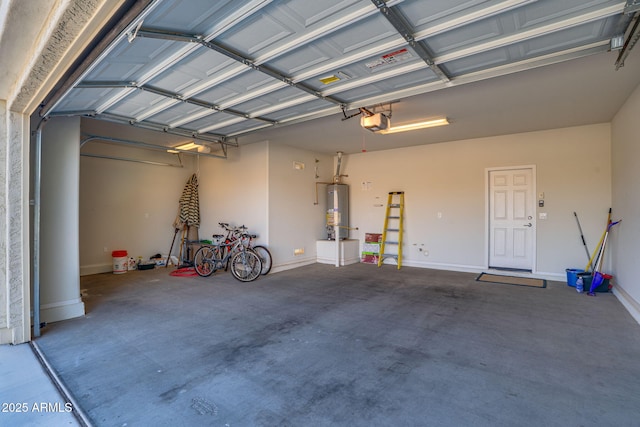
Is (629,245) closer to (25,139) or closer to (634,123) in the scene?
(634,123)

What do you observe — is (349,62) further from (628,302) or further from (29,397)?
(628,302)

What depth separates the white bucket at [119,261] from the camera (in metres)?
6.47

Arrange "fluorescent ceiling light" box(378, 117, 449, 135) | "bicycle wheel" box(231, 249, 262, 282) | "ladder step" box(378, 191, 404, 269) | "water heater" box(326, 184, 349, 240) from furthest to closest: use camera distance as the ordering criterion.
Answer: "water heater" box(326, 184, 349, 240) → "ladder step" box(378, 191, 404, 269) → "bicycle wheel" box(231, 249, 262, 282) → "fluorescent ceiling light" box(378, 117, 449, 135)

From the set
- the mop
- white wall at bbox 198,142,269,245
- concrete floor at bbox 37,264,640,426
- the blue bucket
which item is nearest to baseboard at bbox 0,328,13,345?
concrete floor at bbox 37,264,640,426

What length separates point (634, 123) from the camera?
384 centimetres

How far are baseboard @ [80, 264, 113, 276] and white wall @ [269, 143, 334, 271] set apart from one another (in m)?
3.55

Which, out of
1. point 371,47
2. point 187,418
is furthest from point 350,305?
point 371,47

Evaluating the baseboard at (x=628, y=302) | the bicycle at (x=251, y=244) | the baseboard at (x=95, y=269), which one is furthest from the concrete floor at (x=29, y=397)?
the baseboard at (x=628, y=302)

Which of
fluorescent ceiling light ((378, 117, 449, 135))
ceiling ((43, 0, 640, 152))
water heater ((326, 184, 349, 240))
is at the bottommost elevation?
water heater ((326, 184, 349, 240))

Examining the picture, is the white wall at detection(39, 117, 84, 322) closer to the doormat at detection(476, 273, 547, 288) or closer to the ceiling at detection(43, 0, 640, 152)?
the ceiling at detection(43, 0, 640, 152)

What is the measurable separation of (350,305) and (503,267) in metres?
3.78

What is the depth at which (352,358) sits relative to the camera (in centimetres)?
276

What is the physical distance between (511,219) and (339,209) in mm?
3620

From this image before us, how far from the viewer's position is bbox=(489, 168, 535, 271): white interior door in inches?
234
